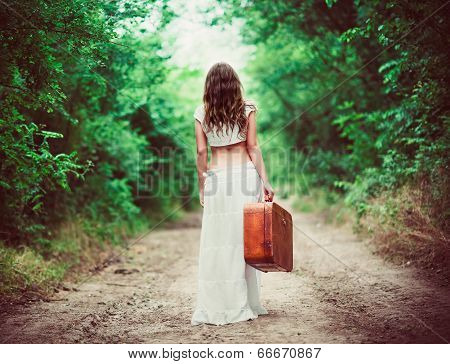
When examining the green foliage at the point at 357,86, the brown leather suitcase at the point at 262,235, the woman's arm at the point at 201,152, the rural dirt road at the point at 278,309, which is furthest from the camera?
the green foliage at the point at 357,86

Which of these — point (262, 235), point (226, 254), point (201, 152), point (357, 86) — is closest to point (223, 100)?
point (201, 152)

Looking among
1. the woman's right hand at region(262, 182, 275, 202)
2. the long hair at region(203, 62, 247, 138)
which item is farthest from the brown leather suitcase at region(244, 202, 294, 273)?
the long hair at region(203, 62, 247, 138)

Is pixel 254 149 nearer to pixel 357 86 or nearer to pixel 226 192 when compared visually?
pixel 226 192

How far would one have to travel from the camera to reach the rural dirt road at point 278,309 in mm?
4207

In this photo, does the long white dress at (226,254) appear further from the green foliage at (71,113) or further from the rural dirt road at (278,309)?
the green foliage at (71,113)

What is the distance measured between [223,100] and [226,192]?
0.86 meters

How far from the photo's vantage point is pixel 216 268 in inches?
187

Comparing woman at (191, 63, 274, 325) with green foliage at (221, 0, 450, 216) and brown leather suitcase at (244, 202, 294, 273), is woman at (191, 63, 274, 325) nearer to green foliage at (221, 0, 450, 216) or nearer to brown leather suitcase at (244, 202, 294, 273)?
brown leather suitcase at (244, 202, 294, 273)

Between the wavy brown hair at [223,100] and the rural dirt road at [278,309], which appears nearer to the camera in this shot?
the rural dirt road at [278,309]

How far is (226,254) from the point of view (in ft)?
15.5

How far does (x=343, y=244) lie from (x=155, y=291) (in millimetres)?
4171

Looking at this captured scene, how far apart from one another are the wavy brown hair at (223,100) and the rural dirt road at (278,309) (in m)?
1.83

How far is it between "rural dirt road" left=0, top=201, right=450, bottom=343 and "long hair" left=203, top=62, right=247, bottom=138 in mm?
1830

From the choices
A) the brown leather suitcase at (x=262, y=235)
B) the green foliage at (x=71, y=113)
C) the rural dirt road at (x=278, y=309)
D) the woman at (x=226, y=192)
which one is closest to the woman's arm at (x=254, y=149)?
the woman at (x=226, y=192)
